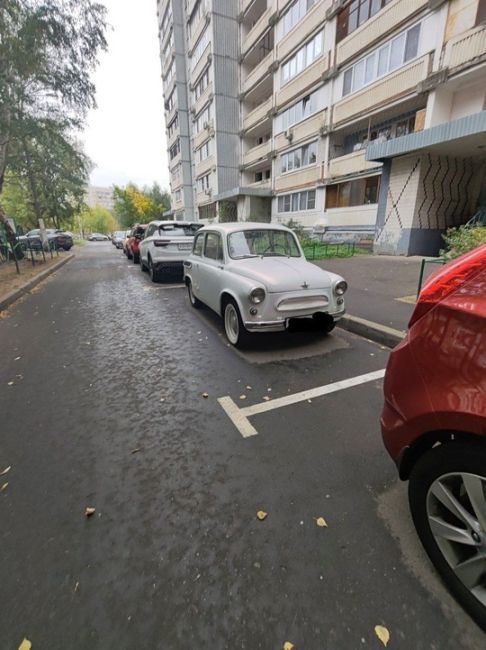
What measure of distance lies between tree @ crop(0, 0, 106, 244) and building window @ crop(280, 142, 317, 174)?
12.7 m

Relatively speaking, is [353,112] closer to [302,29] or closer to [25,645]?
[302,29]

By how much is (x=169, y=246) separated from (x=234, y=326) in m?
5.72

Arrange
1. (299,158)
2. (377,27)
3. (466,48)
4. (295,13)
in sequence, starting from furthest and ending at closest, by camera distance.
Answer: (299,158) < (295,13) < (377,27) < (466,48)

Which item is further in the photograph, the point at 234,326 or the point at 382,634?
the point at 234,326

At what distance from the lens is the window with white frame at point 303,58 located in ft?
58.8

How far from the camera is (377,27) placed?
14211mm

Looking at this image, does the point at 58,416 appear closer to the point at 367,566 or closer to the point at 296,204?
the point at 367,566

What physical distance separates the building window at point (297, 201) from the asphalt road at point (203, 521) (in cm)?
1851

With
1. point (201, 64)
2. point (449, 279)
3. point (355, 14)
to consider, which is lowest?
point (449, 279)

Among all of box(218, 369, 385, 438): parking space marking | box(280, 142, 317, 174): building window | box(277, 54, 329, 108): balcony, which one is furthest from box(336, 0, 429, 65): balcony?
box(218, 369, 385, 438): parking space marking

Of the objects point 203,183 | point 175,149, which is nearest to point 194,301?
point 203,183

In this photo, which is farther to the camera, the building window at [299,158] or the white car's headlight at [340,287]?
the building window at [299,158]

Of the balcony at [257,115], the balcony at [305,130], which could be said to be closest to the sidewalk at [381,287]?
the balcony at [305,130]

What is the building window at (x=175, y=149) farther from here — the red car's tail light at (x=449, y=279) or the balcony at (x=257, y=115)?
the red car's tail light at (x=449, y=279)
